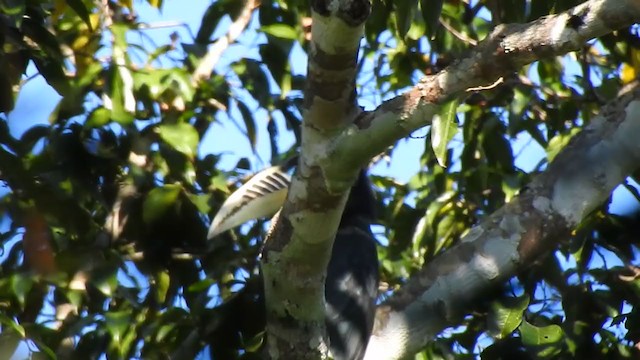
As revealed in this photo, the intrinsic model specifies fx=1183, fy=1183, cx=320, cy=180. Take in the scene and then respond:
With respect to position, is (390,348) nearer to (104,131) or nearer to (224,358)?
(224,358)

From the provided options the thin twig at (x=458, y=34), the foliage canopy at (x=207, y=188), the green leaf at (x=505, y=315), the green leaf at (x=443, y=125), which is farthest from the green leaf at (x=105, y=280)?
the thin twig at (x=458, y=34)

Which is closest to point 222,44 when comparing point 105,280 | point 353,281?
point 353,281

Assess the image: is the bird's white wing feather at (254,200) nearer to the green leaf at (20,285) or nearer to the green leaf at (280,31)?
the green leaf at (280,31)

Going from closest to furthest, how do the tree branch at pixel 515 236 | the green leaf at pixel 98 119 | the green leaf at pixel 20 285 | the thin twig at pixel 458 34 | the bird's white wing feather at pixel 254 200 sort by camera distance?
1. the green leaf at pixel 20 285
2. the tree branch at pixel 515 236
3. the green leaf at pixel 98 119
4. the bird's white wing feather at pixel 254 200
5. the thin twig at pixel 458 34

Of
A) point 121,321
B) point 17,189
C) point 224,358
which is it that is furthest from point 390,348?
point 17,189

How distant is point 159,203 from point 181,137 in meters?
0.22

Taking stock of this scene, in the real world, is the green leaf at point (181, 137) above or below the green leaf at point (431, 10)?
below

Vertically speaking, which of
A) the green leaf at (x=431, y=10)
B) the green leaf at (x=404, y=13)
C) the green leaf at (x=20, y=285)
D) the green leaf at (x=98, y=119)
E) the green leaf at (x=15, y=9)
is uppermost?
the green leaf at (x=431, y=10)

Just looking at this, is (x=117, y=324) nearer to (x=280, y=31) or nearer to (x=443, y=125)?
(x=443, y=125)

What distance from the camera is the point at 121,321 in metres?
2.97

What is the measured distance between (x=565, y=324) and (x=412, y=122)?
909 millimetres

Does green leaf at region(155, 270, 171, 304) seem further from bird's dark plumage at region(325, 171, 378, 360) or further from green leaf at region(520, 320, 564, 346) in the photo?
green leaf at region(520, 320, 564, 346)

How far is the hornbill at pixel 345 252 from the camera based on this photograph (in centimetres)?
373

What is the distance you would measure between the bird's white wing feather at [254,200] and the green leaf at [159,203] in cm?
15
